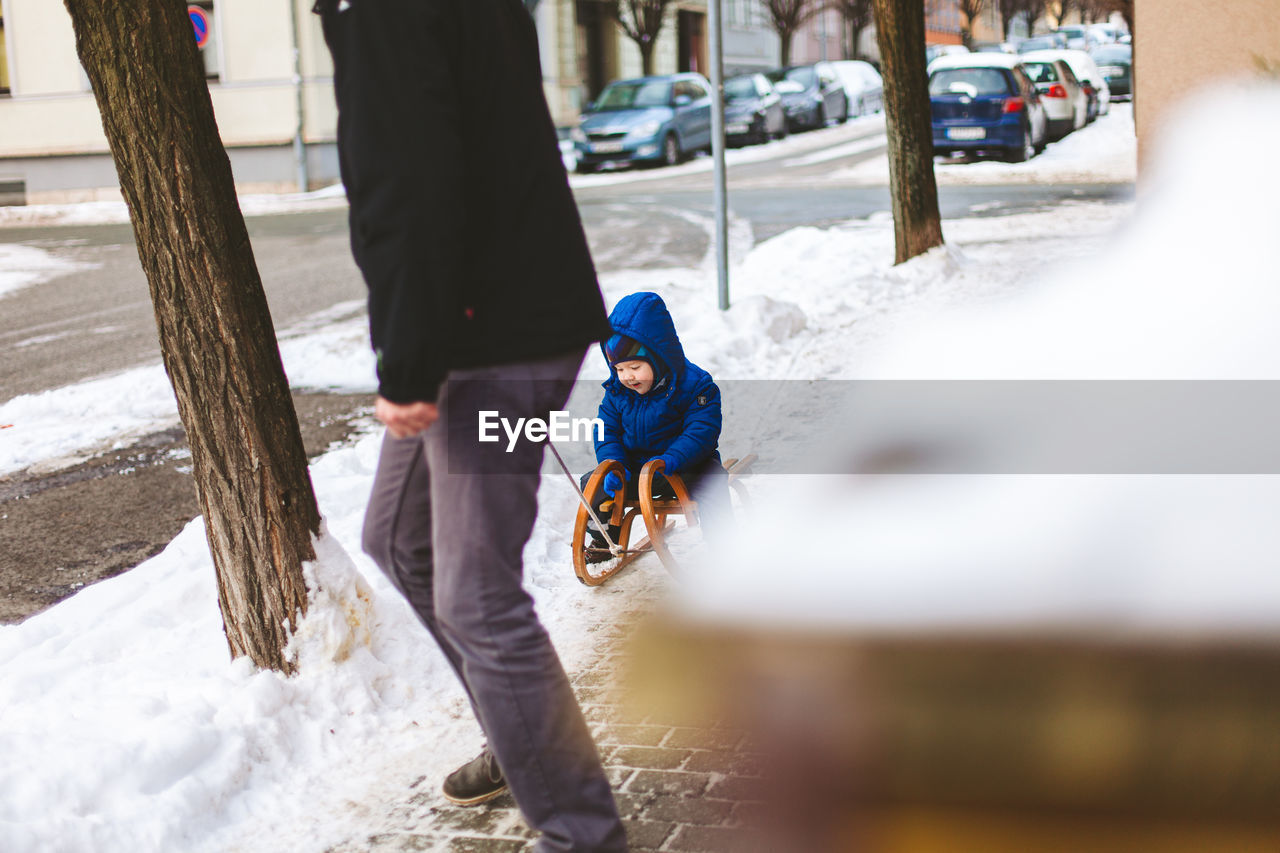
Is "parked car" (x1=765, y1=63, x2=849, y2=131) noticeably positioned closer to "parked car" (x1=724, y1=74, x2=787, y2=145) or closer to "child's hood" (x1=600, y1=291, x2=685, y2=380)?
"parked car" (x1=724, y1=74, x2=787, y2=145)

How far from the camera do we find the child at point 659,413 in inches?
171

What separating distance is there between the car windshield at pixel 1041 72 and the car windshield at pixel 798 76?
8278 mm

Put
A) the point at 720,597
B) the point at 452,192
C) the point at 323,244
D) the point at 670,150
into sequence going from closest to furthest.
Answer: the point at 452,192 < the point at 720,597 < the point at 323,244 < the point at 670,150

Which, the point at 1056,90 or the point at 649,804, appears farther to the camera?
the point at 1056,90

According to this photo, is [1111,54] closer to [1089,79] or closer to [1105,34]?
[1089,79]

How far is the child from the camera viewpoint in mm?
4332

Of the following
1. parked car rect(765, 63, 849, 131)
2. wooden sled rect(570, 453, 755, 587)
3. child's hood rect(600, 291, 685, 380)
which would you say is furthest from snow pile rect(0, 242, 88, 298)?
parked car rect(765, 63, 849, 131)

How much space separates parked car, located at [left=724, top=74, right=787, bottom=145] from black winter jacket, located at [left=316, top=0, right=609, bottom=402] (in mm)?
26064

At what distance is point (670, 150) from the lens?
25.0m

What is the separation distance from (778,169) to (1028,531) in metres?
21.0

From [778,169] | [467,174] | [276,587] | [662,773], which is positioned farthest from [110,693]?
[778,169]

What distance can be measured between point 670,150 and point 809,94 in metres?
7.70

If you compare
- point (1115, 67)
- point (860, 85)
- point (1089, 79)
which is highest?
point (1115, 67)

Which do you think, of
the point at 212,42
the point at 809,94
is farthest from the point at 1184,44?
the point at 809,94
